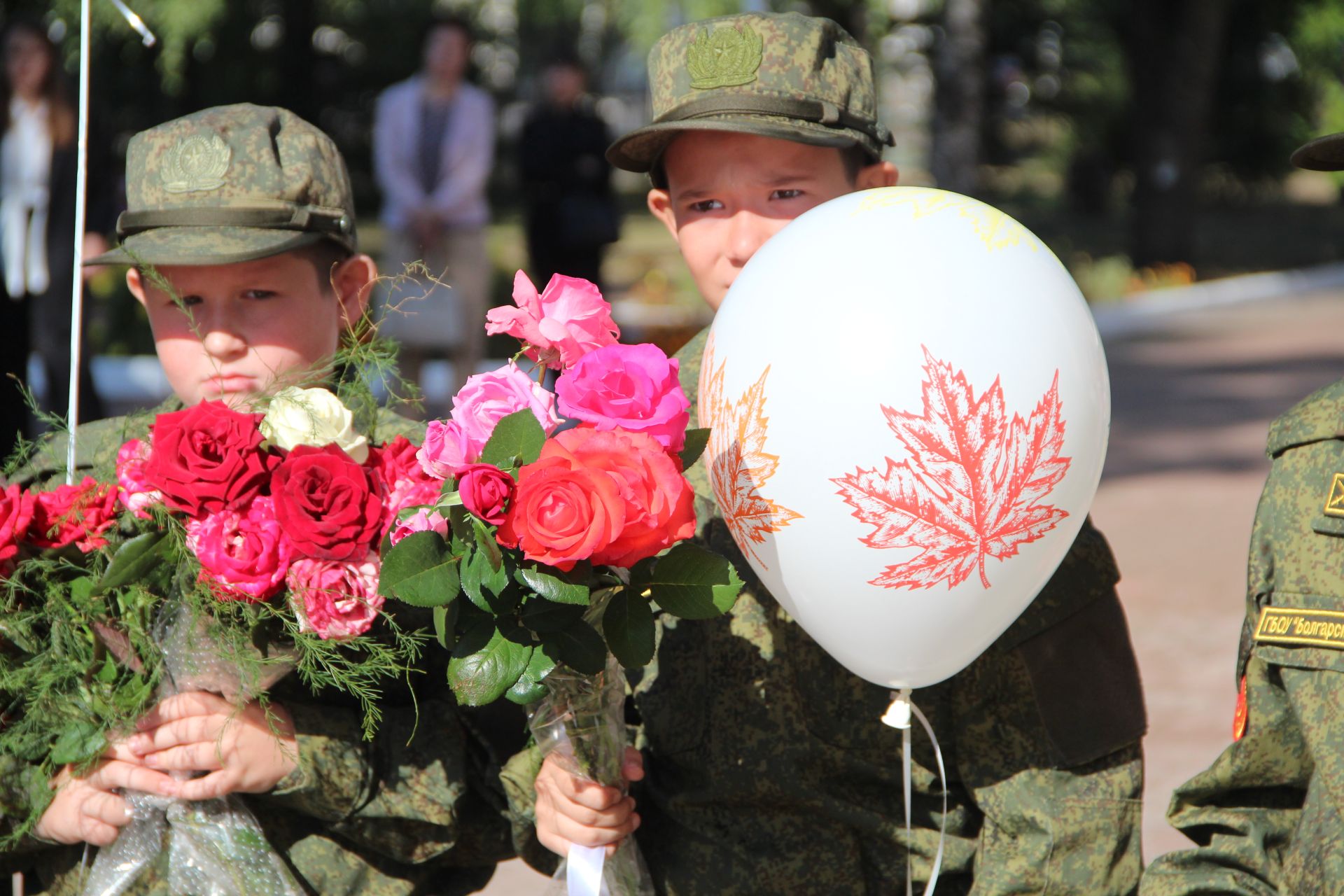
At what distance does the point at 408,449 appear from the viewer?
1.91m

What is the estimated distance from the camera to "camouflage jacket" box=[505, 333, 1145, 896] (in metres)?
2.05

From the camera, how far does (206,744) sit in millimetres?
1967

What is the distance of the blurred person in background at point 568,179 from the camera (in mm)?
8922

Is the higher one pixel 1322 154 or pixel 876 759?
pixel 1322 154

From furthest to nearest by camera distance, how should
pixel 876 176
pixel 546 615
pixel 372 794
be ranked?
pixel 876 176 → pixel 372 794 → pixel 546 615

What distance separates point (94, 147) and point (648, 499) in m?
5.56

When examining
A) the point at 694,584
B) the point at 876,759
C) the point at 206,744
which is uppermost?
the point at 694,584

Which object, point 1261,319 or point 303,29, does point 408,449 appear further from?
point 1261,319

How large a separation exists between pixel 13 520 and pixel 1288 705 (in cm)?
167

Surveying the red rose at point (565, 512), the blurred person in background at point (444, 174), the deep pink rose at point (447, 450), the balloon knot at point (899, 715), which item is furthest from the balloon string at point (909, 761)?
the blurred person in background at point (444, 174)

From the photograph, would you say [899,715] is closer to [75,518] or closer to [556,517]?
[556,517]

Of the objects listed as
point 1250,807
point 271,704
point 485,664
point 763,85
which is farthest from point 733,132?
point 1250,807

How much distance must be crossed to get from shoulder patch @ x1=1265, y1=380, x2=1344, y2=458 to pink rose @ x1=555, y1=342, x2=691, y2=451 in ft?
2.82

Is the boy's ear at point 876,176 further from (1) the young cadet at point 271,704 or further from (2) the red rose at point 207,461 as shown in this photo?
(2) the red rose at point 207,461
